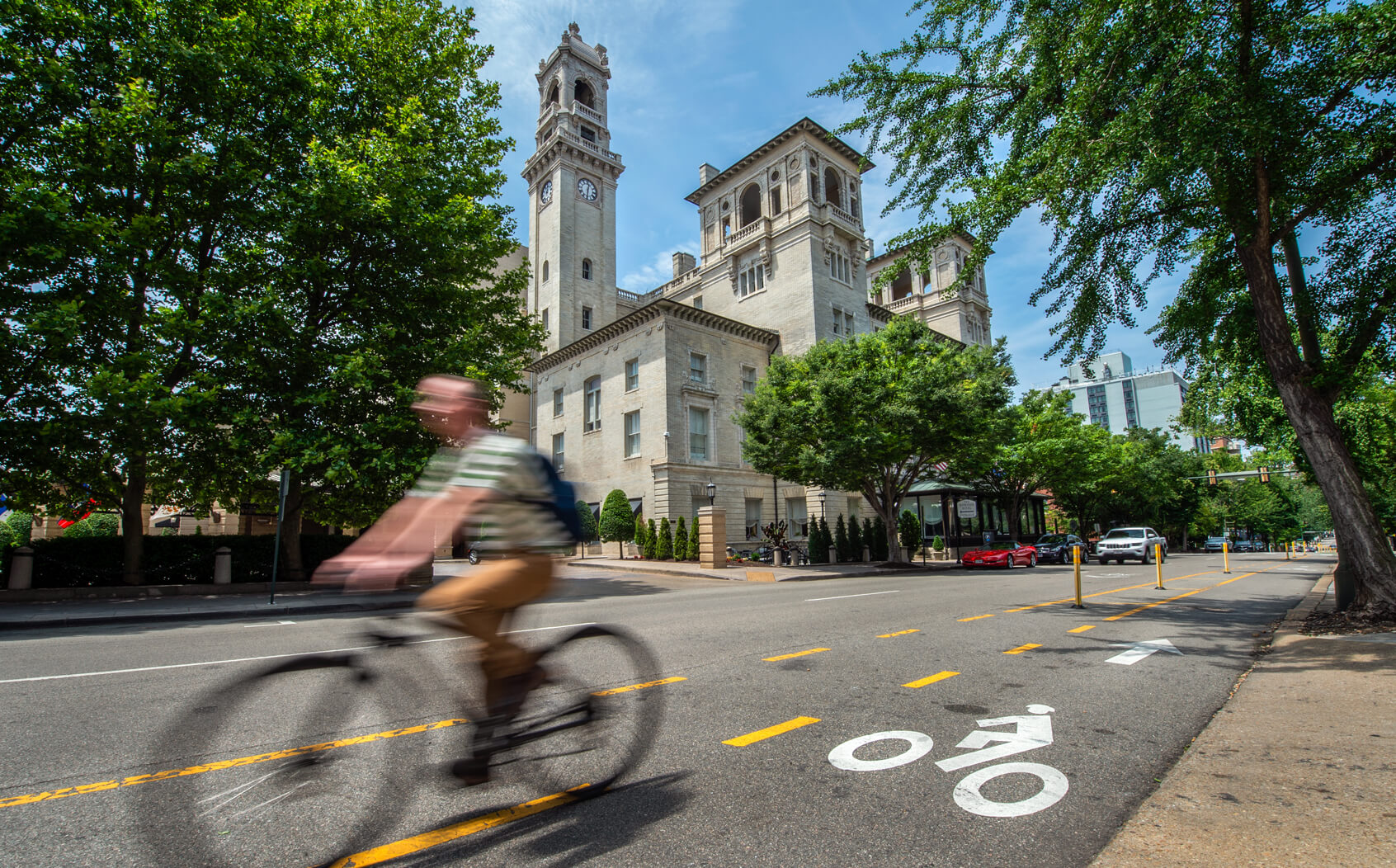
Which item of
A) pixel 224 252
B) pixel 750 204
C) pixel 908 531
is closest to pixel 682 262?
pixel 750 204

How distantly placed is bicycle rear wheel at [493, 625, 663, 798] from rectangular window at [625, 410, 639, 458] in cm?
3227

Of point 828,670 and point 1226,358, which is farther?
point 1226,358

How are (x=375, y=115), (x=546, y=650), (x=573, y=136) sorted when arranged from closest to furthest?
(x=546, y=650) → (x=375, y=115) → (x=573, y=136)

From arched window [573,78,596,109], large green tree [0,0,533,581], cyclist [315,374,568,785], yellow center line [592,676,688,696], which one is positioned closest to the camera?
cyclist [315,374,568,785]

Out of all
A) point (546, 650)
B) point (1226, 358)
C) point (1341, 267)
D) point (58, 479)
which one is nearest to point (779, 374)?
point (1226, 358)

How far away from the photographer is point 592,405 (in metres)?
39.1

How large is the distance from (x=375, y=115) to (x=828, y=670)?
19210mm

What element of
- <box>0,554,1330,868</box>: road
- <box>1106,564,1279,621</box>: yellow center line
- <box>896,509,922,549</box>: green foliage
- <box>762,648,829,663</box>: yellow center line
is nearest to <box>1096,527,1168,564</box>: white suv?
<box>896,509,922,549</box>: green foliage

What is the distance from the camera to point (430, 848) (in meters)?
2.92

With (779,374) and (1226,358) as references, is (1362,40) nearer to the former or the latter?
(1226,358)

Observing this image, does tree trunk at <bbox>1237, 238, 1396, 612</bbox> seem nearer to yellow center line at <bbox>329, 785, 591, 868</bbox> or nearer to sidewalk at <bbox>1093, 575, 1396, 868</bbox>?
sidewalk at <bbox>1093, 575, 1396, 868</bbox>

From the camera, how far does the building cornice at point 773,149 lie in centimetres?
4009

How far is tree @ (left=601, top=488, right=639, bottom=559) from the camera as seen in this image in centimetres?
3369

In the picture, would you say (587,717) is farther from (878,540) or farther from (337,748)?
(878,540)
